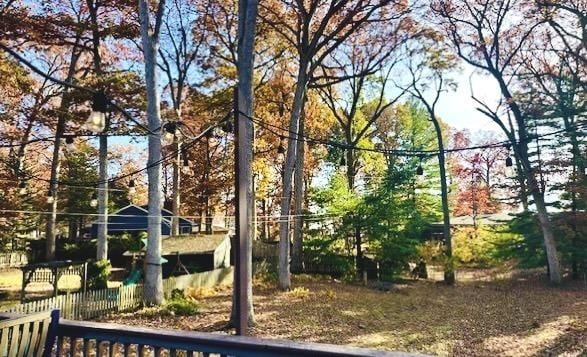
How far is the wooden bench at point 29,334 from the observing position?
85.7 inches

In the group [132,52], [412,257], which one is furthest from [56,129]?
[412,257]

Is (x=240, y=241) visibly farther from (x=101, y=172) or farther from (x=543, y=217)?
(x=543, y=217)

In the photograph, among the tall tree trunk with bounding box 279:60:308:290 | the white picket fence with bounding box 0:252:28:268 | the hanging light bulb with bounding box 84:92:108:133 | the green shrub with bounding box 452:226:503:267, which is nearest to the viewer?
the hanging light bulb with bounding box 84:92:108:133

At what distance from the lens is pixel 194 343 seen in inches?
79.5

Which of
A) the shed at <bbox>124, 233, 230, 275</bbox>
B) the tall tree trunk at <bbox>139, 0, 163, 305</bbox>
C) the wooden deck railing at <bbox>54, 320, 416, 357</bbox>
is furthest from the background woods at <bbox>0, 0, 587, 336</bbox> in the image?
the wooden deck railing at <bbox>54, 320, 416, 357</bbox>

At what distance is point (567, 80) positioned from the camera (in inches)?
600

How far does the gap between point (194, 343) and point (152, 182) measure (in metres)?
8.83

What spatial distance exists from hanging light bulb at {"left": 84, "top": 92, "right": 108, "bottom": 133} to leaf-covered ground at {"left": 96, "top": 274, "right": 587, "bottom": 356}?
17.4 feet

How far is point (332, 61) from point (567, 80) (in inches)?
385

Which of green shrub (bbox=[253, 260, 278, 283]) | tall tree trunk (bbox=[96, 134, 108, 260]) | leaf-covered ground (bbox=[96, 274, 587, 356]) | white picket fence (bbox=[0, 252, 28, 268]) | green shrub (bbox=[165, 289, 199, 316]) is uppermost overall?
tall tree trunk (bbox=[96, 134, 108, 260])

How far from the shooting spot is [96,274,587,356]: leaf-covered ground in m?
7.73

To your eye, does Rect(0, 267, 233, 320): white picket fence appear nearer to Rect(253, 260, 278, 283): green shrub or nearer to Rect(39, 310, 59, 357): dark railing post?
Rect(253, 260, 278, 283): green shrub

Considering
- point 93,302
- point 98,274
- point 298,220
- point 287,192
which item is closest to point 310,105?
point 298,220

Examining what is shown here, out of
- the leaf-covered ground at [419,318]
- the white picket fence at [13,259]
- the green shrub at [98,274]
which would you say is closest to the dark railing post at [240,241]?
the leaf-covered ground at [419,318]
